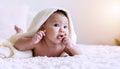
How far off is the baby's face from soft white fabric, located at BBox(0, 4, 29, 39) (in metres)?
0.71

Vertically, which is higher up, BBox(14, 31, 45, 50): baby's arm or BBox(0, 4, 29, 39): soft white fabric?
BBox(0, 4, 29, 39): soft white fabric

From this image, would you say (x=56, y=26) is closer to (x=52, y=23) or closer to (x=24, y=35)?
(x=52, y=23)

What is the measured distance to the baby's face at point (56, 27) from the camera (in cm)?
119

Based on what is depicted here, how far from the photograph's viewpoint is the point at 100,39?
2574 mm

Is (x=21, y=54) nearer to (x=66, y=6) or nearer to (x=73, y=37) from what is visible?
(x=73, y=37)

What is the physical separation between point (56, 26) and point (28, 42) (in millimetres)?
163

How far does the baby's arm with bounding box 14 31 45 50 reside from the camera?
1136mm

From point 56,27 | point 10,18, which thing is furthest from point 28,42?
point 10,18

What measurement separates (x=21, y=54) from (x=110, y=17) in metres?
1.60

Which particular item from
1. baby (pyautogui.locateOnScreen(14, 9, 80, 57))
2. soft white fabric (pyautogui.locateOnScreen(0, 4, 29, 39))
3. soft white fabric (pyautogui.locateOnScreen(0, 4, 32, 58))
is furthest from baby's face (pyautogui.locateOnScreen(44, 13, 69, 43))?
soft white fabric (pyautogui.locateOnScreen(0, 4, 29, 39))

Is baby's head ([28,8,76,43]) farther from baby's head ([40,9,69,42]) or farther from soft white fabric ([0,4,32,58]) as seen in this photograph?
soft white fabric ([0,4,32,58])

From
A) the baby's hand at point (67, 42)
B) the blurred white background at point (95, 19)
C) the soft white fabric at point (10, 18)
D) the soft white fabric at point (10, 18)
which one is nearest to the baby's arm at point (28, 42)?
the baby's hand at point (67, 42)

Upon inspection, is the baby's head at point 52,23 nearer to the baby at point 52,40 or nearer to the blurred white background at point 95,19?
the baby at point 52,40

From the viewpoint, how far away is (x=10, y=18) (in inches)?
76.5
